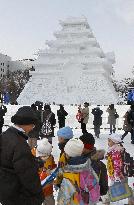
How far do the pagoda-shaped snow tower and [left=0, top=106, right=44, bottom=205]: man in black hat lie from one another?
4791 centimetres

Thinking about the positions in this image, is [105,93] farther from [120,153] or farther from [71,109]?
[120,153]

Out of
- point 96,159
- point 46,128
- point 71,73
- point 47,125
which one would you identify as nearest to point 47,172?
point 96,159

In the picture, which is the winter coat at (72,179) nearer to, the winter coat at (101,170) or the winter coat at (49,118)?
the winter coat at (101,170)

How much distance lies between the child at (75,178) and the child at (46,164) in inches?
46.9

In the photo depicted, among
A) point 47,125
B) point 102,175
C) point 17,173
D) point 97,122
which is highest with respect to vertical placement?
point 17,173

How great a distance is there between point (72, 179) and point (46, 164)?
1477mm

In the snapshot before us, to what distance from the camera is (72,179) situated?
4461mm

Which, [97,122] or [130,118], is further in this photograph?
[97,122]

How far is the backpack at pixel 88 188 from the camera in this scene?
14.7ft

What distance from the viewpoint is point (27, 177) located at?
357 centimetres

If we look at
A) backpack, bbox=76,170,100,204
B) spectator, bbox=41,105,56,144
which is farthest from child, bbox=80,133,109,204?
spectator, bbox=41,105,56,144

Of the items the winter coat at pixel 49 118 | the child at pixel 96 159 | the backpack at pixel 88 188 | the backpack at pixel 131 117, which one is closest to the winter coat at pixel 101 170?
the child at pixel 96 159

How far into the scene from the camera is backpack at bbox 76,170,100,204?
447 cm

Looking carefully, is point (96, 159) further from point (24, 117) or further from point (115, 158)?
point (24, 117)
